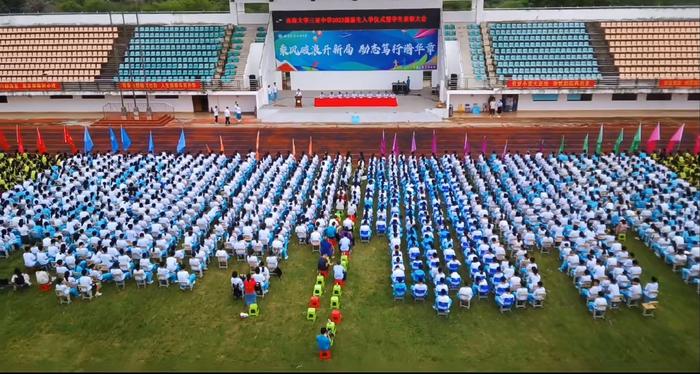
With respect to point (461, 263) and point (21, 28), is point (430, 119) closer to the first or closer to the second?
point (461, 263)

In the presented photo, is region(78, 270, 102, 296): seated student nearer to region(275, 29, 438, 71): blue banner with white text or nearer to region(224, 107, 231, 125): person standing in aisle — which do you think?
region(224, 107, 231, 125): person standing in aisle

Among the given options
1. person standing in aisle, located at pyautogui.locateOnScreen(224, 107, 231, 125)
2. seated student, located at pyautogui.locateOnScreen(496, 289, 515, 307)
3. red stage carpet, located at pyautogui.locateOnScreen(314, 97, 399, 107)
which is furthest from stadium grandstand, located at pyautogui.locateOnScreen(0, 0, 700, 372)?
red stage carpet, located at pyautogui.locateOnScreen(314, 97, 399, 107)

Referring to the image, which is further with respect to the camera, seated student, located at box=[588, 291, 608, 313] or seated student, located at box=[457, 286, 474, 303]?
seated student, located at box=[457, 286, 474, 303]

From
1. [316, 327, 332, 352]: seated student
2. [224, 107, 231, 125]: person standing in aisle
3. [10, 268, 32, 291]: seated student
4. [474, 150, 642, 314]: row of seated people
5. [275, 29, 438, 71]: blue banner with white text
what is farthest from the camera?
[275, 29, 438, 71]: blue banner with white text

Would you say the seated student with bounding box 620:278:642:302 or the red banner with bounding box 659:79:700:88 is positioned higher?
the red banner with bounding box 659:79:700:88

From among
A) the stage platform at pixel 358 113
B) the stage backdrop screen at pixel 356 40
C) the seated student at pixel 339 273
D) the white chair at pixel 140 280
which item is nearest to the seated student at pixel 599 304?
the seated student at pixel 339 273

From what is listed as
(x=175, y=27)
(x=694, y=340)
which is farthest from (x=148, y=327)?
(x=175, y=27)

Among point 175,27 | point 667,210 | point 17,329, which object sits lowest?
point 17,329
